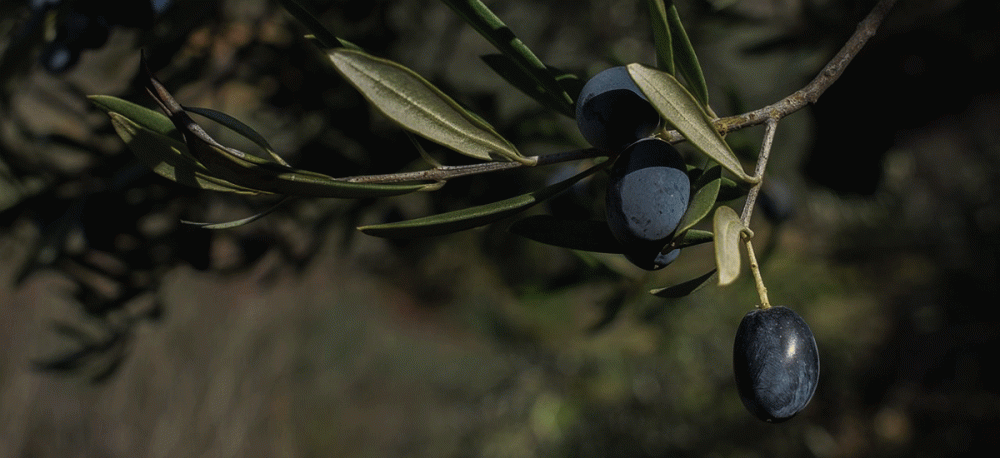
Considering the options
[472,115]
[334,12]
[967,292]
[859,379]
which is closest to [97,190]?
[334,12]

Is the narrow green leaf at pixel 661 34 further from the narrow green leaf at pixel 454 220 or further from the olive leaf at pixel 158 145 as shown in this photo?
the olive leaf at pixel 158 145

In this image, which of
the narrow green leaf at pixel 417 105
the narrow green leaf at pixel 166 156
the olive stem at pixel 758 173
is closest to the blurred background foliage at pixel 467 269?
the narrow green leaf at pixel 166 156

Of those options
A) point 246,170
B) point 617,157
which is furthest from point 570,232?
point 246,170

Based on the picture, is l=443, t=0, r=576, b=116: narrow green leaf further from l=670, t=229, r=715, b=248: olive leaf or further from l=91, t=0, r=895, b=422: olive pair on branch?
l=670, t=229, r=715, b=248: olive leaf

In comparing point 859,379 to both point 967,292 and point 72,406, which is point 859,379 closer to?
point 967,292

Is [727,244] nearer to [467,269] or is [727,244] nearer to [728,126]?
[728,126]

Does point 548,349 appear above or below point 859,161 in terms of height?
below
